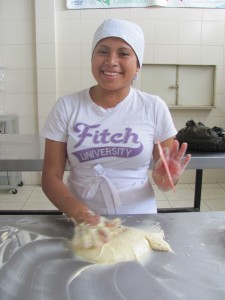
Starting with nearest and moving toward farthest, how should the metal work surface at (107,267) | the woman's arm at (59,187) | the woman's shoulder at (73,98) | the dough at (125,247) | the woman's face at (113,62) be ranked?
the metal work surface at (107,267), the dough at (125,247), the woman's arm at (59,187), the woman's face at (113,62), the woman's shoulder at (73,98)

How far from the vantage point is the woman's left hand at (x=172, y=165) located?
3.09 feet

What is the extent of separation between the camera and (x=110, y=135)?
104cm

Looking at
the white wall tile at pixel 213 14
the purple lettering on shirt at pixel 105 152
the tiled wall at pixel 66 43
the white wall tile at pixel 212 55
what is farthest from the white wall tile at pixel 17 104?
the purple lettering on shirt at pixel 105 152

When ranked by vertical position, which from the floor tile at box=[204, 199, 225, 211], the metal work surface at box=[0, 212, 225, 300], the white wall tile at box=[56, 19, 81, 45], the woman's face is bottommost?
the floor tile at box=[204, 199, 225, 211]

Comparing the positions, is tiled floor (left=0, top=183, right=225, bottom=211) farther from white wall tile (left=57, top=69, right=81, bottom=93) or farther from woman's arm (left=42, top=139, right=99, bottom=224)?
woman's arm (left=42, top=139, right=99, bottom=224)

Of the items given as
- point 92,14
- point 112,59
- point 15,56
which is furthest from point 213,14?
point 112,59

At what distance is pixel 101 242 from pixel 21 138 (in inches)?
65.4

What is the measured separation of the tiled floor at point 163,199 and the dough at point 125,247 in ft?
7.17

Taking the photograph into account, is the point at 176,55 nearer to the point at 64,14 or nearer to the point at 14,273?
the point at 64,14

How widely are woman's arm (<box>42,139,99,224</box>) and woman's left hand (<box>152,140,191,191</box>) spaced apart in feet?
0.88

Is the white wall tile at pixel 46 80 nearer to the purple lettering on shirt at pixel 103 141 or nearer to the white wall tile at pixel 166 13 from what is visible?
the white wall tile at pixel 166 13

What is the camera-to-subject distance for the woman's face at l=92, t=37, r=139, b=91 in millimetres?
972

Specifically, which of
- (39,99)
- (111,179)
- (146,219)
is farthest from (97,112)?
(39,99)

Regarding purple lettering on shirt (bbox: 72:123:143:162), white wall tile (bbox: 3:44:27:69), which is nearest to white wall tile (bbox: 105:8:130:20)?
white wall tile (bbox: 3:44:27:69)
